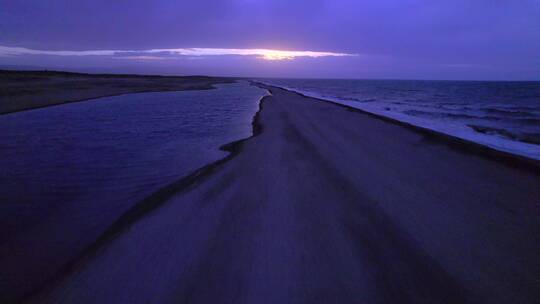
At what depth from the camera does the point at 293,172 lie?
9430mm

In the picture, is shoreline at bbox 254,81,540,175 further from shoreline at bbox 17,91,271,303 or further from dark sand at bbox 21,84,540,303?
shoreline at bbox 17,91,271,303

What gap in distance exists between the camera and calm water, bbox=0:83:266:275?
575 cm

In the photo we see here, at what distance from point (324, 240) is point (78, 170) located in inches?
297

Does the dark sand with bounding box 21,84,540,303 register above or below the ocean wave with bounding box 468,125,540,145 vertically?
above

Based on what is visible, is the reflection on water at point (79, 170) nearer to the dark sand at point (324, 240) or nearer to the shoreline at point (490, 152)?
the dark sand at point (324, 240)

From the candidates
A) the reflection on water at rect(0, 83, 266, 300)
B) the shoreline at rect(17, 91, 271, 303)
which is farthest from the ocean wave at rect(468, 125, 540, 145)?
the shoreline at rect(17, 91, 271, 303)

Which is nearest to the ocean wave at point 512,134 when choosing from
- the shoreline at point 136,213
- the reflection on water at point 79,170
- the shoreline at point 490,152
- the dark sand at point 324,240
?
the shoreline at point 490,152

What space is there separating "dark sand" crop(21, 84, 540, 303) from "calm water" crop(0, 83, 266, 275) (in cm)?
69

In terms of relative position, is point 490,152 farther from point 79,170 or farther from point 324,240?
point 79,170

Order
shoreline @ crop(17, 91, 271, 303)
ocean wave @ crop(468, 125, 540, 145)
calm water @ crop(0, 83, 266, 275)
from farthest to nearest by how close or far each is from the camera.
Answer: ocean wave @ crop(468, 125, 540, 145)
calm water @ crop(0, 83, 266, 275)
shoreline @ crop(17, 91, 271, 303)

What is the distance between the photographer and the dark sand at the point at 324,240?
4125 millimetres

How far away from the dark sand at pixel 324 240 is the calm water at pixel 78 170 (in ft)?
2.27

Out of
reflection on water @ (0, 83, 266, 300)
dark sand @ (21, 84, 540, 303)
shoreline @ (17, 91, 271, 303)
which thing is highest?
dark sand @ (21, 84, 540, 303)

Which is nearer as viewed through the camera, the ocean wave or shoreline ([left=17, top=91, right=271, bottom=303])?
shoreline ([left=17, top=91, right=271, bottom=303])
